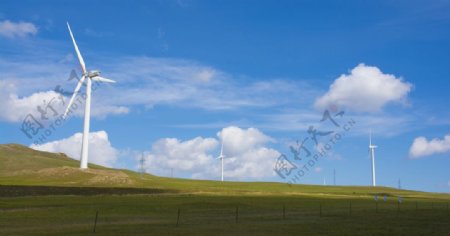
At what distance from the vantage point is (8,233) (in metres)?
39.0

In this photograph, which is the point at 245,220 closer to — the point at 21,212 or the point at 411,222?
the point at 411,222

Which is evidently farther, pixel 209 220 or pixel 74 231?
pixel 209 220

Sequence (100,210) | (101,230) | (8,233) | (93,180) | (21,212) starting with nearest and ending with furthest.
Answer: (8,233) → (101,230) → (21,212) → (100,210) → (93,180)

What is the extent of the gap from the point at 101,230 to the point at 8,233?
6777mm

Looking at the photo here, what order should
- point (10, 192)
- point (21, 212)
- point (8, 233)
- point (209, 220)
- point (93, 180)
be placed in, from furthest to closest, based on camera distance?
1. point (93, 180)
2. point (10, 192)
3. point (21, 212)
4. point (209, 220)
5. point (8, 233)

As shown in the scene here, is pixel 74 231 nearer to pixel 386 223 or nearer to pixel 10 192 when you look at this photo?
pixel 386 223

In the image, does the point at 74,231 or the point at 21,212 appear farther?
the point at 21,212

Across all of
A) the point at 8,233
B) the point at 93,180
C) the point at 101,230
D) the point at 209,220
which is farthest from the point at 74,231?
the point at 93,180

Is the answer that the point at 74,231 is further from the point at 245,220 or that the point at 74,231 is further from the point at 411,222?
the point at 411,222

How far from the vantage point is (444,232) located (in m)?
40.9

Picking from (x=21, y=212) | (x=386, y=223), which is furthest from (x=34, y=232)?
(x=386, y=223)

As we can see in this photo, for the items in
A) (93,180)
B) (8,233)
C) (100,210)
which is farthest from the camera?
(93,180)

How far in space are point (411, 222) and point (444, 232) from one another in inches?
361

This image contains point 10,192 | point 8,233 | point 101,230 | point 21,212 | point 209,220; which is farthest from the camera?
point 10,192
